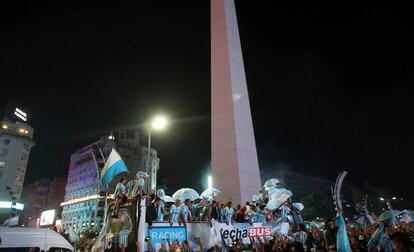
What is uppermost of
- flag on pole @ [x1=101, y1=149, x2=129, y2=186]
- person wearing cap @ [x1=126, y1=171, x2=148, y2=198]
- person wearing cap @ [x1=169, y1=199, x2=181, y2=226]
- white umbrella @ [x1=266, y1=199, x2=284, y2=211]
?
flag on pole @ [x1=101, y1=149, x2=129, y2=186]

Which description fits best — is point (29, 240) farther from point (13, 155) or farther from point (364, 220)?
point (13, 155)

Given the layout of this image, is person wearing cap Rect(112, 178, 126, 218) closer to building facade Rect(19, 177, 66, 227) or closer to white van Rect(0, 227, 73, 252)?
white van Rect(0, 227, 73, 252)

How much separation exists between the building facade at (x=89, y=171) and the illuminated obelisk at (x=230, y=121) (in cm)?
6697

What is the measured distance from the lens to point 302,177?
113438mm

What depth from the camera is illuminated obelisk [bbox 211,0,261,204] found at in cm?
2112

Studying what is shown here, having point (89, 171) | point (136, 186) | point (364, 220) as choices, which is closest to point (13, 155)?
point (89, 171)

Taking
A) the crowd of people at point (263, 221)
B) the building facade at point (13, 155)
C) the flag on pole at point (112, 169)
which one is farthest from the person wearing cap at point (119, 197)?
the building facade at point (13, 155)

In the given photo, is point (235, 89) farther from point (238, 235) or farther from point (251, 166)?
point (238, 235)

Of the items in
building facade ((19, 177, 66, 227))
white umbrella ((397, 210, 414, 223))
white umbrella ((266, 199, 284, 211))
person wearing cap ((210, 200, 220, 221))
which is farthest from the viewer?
building facade ((19, 177, 66, 227))

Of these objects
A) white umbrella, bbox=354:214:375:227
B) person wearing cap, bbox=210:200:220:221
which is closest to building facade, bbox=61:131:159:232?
white umbrella, bbox=354:214:375:227

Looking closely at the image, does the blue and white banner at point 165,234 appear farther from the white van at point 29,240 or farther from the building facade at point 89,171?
the building facade at point 89,171

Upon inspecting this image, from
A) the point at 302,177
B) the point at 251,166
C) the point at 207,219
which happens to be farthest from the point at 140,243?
the point at 302,177

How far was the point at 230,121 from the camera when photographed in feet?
74.4

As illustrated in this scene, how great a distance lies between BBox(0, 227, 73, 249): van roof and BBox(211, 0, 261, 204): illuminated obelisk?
40.0ft
